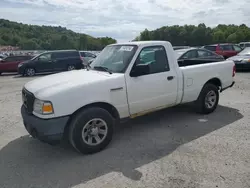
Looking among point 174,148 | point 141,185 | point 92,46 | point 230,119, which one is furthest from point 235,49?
point 92,46

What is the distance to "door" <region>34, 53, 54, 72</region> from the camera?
637 inches

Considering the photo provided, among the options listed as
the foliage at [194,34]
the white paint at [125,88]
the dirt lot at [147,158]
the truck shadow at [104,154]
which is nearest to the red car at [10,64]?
the dirt lot at [147,158]

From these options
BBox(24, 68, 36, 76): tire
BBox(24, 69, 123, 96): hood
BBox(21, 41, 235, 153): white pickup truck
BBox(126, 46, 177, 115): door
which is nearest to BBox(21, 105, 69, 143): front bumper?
BBox(21, 41, 235, 153): white pickup truck

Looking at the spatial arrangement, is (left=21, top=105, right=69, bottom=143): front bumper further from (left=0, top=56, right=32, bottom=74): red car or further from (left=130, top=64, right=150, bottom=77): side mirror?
(left=0, top=56, right=32, bottom=74): red car

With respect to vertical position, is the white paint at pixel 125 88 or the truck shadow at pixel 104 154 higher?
the white paint at pixel 125 88

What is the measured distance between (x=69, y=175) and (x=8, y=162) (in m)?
1.12

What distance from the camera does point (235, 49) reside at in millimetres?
18297

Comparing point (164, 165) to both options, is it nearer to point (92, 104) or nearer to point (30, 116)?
point (92, 104)

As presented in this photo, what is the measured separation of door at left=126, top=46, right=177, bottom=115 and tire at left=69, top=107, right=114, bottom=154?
0.59 meters

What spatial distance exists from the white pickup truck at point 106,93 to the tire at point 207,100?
15 centimetres

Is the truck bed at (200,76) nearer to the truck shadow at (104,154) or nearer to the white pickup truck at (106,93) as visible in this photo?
the white pickup truck at (106,93)

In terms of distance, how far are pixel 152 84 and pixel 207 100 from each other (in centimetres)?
203

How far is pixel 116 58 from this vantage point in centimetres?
458

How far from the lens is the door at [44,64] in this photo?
53.1 feet
